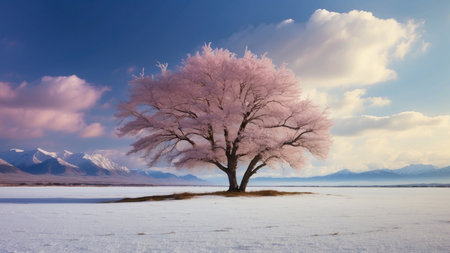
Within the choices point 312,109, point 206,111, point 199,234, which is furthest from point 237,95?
point 199,234

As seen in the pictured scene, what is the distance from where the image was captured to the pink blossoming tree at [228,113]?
24328 millimetres

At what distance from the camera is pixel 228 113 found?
77.1 ft

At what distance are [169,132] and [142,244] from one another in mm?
20322

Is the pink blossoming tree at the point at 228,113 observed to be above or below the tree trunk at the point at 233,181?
above

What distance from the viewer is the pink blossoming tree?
24328mm

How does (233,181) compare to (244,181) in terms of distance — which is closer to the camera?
(233,181)

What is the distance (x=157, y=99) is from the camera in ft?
83.5

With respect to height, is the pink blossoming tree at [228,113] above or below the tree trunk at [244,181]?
above

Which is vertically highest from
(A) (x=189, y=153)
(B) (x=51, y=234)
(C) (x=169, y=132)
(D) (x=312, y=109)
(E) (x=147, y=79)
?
(E) (x=147, y=79)

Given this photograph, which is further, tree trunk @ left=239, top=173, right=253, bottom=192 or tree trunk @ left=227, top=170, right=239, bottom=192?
tree trunk @ left=239, top=173, right=253, bottom=192

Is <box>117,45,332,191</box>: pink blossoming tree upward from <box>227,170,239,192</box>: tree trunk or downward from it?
upward

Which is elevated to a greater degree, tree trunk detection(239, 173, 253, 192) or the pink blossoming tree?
the pink blossoming tree

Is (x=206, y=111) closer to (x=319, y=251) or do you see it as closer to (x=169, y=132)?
(x=169, y=132)

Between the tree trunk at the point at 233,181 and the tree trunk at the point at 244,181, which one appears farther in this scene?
the tree trunk at the point at 244,181
